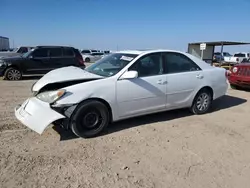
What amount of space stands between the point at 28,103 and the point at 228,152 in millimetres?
3416

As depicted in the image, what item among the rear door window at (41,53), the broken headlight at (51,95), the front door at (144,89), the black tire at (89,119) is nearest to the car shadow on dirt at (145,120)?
the black tire at (89,119)

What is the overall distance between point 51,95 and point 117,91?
114 cm

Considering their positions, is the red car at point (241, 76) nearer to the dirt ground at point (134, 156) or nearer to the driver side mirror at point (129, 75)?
the dirt ground at point (134, 156)

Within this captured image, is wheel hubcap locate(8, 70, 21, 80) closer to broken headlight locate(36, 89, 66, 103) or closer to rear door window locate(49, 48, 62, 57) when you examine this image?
rear door window locate(49, 48, 62, 57)

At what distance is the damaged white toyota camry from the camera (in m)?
3.89

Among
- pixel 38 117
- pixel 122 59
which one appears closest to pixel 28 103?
pixel 38 117

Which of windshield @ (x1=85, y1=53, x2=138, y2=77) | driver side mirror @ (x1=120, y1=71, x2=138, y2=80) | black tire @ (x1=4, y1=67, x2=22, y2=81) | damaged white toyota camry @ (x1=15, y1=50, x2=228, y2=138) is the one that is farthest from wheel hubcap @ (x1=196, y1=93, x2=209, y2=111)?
black tire @ (x1=4, y1=67, x2=22, y2=81)

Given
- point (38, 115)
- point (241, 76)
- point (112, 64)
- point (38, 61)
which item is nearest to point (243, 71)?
point (241, 76)

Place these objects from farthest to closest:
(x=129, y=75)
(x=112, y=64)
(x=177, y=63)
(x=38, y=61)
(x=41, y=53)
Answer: (x=41, y=53) → (x=38, y=61) → (x=177, y=63) → (x=112, y=64) → (x=129, y=75)

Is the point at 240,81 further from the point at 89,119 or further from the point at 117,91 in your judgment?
the point at 89,119

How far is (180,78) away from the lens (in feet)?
16.9

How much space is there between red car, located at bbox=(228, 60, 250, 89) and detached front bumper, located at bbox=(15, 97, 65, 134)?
6.99 metres

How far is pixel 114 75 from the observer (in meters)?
4.36

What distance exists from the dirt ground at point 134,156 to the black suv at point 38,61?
257 inches
